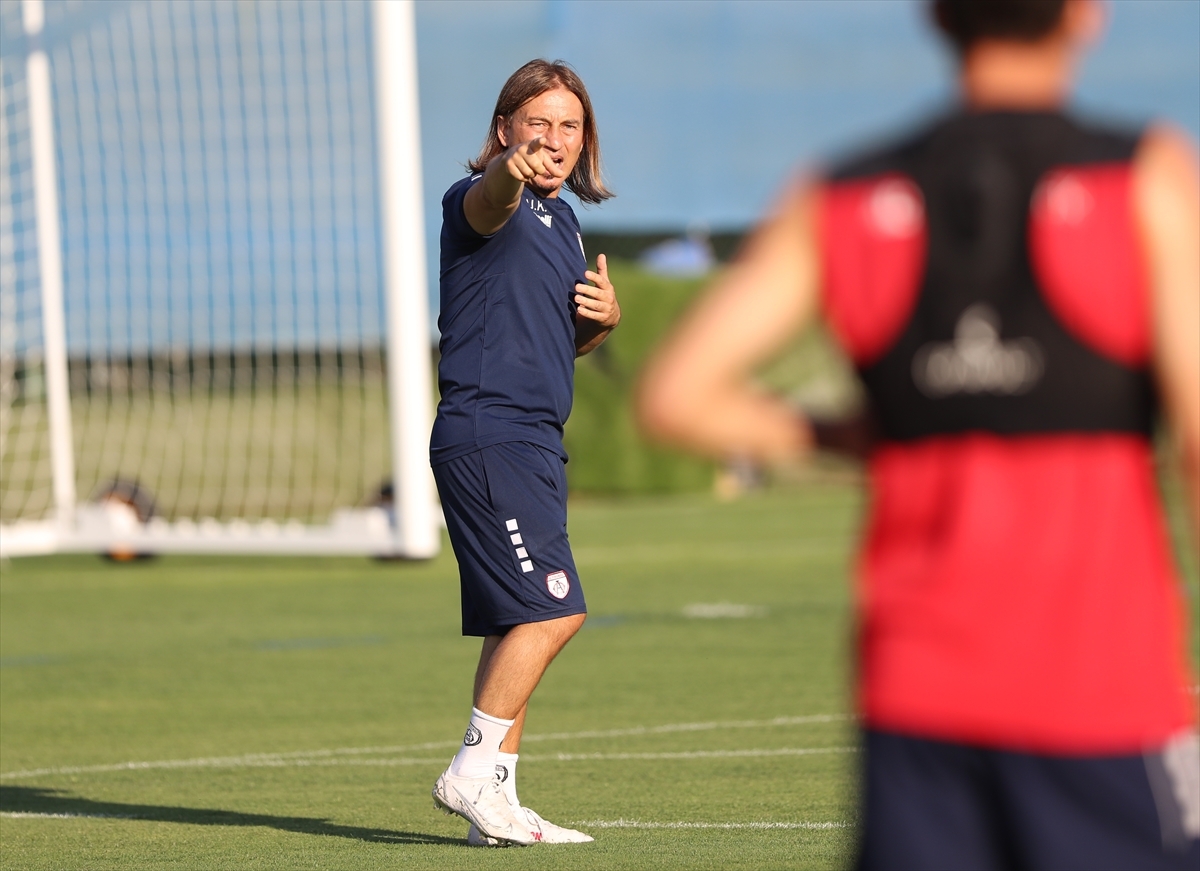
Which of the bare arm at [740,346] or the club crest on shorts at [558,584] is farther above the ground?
the bare arm at [740,346]

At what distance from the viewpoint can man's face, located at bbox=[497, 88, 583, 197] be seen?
5.67 meters

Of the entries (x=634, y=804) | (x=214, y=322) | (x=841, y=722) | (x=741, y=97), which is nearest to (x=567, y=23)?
(x=741, y=97)

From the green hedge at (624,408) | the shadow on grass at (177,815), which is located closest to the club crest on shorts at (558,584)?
the shadow on grass at (177,815)

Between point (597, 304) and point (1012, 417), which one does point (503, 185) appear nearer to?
point (597, 304)

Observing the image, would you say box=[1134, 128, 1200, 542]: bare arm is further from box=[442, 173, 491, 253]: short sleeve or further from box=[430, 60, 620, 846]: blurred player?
box=[430, 60, 620, 846]: blurred player

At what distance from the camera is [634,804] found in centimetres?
652

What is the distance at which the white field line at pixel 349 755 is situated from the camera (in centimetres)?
764

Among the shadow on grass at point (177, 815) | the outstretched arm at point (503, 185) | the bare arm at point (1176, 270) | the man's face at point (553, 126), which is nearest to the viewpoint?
the bare arm at point (1176, 270)

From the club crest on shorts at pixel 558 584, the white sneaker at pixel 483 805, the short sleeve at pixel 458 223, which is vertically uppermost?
the short sleeve at pixel 458 223

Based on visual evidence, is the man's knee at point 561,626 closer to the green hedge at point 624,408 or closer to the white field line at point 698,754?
the white field line at point 698,754

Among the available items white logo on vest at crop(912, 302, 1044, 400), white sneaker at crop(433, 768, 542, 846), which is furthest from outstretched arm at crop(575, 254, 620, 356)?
white logo on vest at crop(912, 302, 1044, 400)

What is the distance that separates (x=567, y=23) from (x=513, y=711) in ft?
51.8

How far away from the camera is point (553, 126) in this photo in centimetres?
568

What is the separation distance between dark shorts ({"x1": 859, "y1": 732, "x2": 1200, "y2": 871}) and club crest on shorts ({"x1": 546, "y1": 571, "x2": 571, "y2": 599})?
3273 mm
